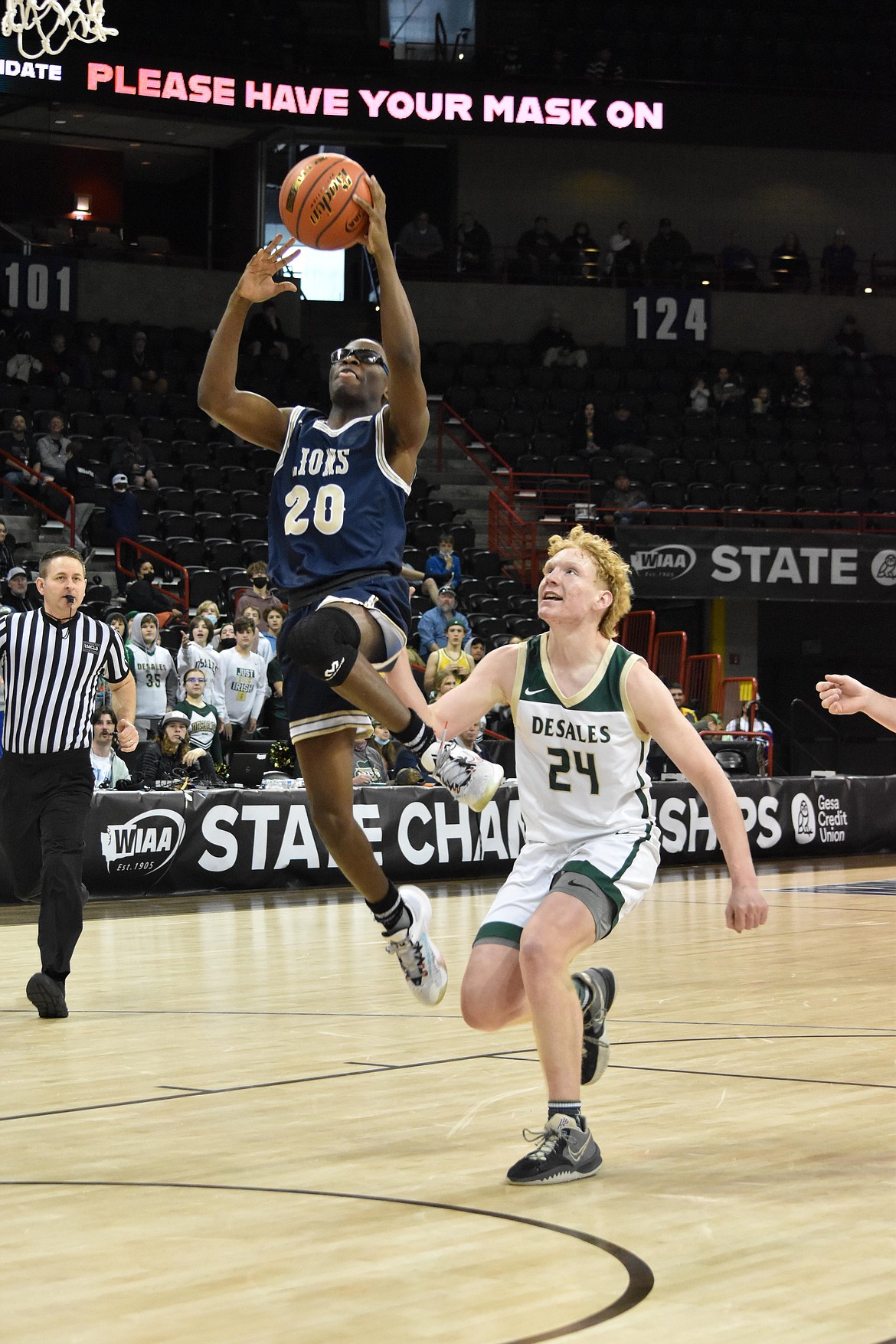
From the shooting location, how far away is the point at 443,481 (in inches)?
993

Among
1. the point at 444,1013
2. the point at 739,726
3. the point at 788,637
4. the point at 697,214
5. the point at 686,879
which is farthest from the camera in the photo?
the point at 697,214

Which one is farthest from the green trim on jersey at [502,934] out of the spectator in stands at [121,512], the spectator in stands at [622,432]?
the spectator in stands at [622,432]

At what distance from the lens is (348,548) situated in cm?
598

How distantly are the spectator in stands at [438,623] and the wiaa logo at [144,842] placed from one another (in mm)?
5171

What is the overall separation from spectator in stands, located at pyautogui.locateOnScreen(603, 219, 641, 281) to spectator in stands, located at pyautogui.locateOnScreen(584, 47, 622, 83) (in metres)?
2.44

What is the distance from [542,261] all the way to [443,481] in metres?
5.30

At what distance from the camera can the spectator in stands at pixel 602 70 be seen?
27.8 m

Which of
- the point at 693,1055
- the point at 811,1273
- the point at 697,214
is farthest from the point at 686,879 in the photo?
the point at 697,214

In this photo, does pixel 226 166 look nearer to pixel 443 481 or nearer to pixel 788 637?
pixel 443 481

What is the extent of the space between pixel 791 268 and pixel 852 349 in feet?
6.51

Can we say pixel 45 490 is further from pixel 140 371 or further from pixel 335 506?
pixel 335 506

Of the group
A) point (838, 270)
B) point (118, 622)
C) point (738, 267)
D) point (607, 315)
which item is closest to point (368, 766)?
point (118, 622)

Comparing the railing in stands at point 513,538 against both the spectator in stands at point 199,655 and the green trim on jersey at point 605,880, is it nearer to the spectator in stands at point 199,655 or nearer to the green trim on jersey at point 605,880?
the spectator in stands at point 199,655

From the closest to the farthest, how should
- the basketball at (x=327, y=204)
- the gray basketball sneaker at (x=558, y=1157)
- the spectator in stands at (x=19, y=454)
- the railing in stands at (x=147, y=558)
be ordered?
the gray basketball sneaker at (x=558, y=1157) < the basketball at (x=327, y=204) < the railing in stands at (x=147, y=558) < the spectator in stands at (x=19, y=454)
